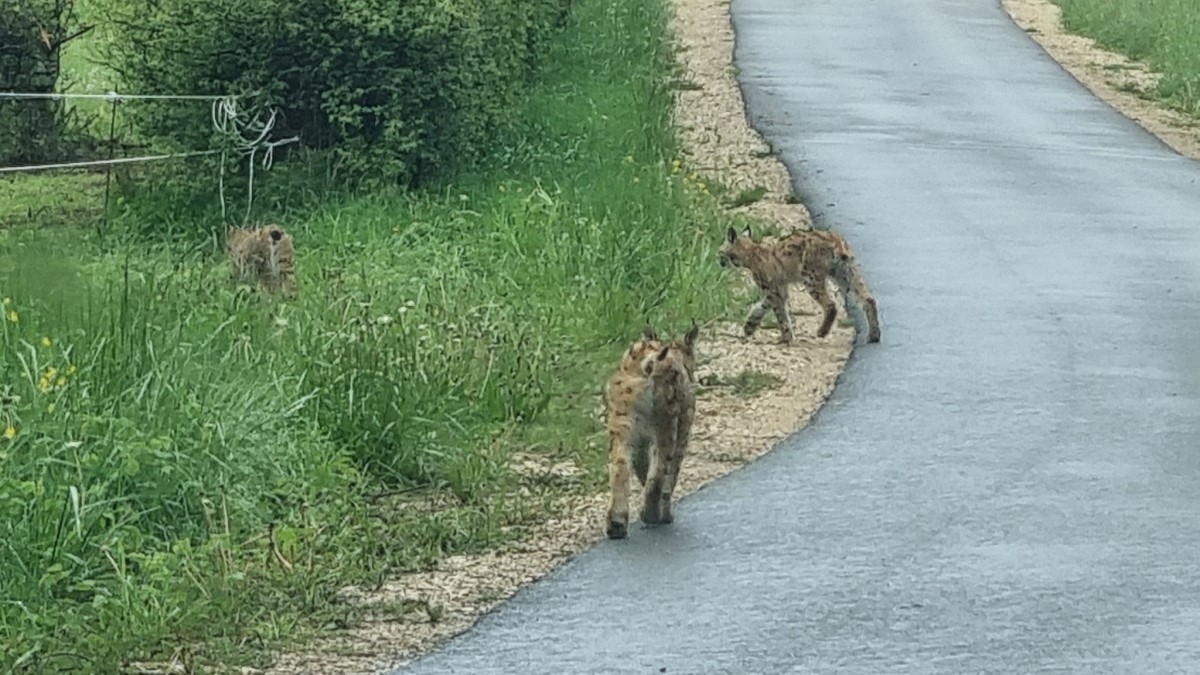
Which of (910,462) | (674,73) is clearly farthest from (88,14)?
(910,462)

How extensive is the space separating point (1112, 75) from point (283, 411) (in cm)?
2232

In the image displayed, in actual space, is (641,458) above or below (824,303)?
above

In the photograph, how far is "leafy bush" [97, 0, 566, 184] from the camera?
18.2 meters

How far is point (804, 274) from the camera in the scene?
13812 millimetres

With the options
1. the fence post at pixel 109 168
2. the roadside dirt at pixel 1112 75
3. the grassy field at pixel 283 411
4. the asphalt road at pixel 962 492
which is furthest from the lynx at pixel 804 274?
the roadside dirt at pixel 1112 75

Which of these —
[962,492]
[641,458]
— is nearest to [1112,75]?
[962,492]

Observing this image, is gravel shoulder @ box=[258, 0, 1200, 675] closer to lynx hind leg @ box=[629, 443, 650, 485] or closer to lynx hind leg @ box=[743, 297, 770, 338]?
lynx hind leg @ box=[743, 297, 770, 338]

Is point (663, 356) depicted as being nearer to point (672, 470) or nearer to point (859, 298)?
point (672, 470)

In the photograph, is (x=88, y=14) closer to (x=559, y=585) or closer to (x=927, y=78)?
(x=927, y=78)

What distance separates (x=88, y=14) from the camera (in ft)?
74.4

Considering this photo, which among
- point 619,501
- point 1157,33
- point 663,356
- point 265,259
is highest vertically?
point 663,356

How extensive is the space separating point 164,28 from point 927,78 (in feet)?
44.0

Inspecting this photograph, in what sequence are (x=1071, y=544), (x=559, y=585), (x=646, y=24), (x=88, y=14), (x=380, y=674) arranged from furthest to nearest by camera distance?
(x=646, y=24) < (x=88, y=14) < (x=1071, y=544) < (x=559, y=585) < (x=380, y=674)

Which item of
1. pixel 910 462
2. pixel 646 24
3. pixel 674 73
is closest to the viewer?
pixel 910 462
